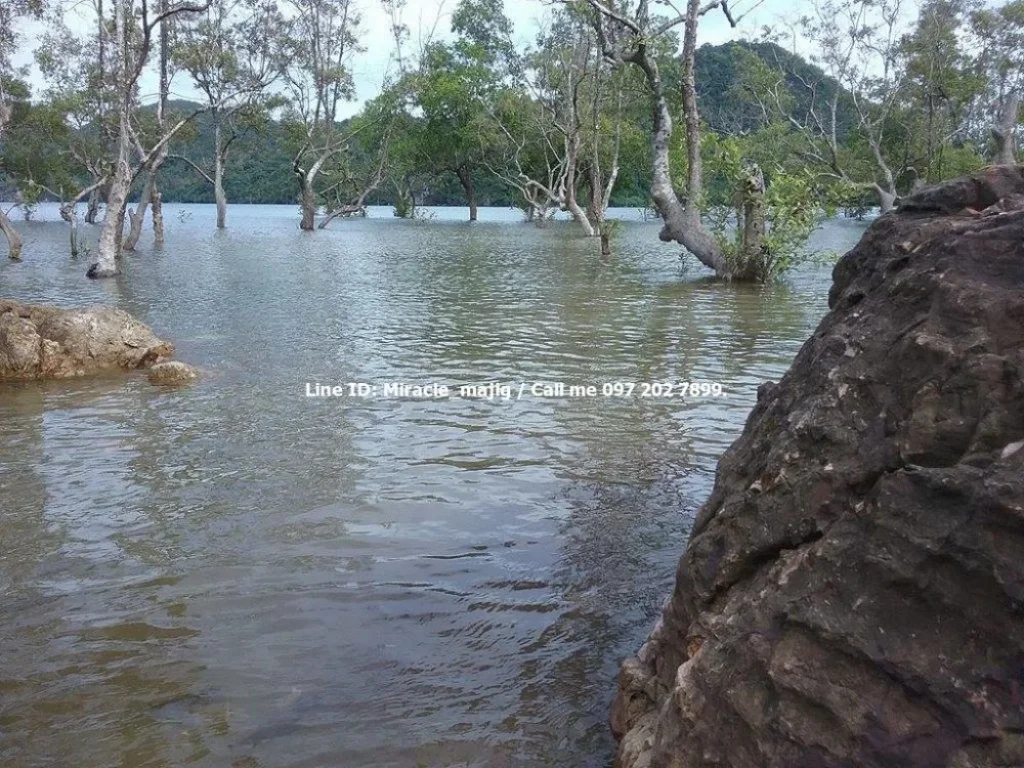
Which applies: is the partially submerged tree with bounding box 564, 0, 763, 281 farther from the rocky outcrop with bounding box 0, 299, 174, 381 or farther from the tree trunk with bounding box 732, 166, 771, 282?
the rocky outcrop with bounding box 0, 299, 174, 381

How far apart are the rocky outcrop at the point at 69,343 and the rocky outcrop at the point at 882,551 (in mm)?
8272

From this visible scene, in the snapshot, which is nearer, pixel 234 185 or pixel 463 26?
pixel 463 26

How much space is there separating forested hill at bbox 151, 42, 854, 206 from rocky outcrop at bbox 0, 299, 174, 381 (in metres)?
23.3

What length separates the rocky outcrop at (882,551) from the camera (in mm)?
1856

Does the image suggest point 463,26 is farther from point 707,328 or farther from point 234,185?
point 234,185

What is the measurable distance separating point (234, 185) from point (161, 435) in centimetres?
10823

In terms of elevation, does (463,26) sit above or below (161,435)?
above

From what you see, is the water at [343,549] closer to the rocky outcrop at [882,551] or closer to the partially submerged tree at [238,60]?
the rocky outcrop at [882,551]

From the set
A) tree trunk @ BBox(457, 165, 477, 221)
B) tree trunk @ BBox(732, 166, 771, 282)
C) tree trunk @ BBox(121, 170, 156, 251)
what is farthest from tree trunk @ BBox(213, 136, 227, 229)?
tree trunk @ BBox(732, 166, 771, 282)

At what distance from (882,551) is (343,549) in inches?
128

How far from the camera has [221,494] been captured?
5.50 meters

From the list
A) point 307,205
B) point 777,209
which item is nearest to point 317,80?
point 307,205

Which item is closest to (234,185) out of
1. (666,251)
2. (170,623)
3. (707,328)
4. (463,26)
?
(463,26)

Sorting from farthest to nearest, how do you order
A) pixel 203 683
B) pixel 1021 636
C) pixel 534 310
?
pixel 534 310, pixel 203 683, pixel 1021 636
